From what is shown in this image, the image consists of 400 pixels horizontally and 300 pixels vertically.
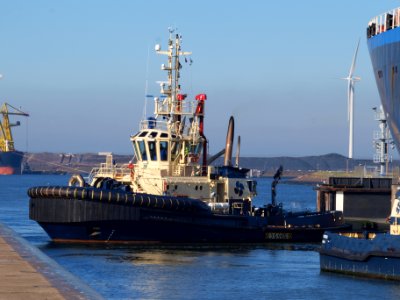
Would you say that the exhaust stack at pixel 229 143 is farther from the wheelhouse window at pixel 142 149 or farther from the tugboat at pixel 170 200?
the wheelhouse window at pixel 142 149

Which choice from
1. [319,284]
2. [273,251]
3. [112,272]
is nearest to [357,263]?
[319,284]

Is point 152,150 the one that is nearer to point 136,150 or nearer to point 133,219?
point 136,150

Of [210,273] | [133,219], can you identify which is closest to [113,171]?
[133,219]

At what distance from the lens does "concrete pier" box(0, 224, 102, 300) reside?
1709 cm

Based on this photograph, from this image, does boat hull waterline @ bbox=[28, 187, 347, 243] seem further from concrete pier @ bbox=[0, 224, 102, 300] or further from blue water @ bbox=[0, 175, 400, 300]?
concrete pier @ bbox=[0, 224, 102, 300]

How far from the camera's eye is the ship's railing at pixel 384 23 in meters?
44.4

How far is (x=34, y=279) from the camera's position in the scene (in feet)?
62.1

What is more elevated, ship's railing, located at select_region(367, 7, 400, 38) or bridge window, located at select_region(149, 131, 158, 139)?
ship's railing, located at select_region(367, 7, 400, 38)

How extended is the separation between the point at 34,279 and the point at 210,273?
11666 millimetres

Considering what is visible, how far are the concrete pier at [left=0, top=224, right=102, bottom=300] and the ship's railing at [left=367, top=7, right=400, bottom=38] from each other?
24682 mm

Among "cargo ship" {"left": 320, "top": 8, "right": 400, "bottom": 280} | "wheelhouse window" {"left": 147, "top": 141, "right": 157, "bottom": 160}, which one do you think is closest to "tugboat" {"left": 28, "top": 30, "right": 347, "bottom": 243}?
"wheelhouse window" {"left": 147, "top": 141, "right": 157, "bottom": 160}

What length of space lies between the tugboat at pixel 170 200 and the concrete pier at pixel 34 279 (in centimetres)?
Answer: 1207

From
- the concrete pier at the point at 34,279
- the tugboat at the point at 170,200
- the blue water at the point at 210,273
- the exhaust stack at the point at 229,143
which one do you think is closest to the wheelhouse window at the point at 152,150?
the tugboat at the point at 170,200

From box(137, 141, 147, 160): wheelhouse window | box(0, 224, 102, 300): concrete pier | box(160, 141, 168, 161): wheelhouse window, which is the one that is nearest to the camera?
box(0, 224, 102, 300): concrete pier
